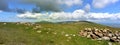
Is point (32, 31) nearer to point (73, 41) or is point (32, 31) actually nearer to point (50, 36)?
point (50, 36)

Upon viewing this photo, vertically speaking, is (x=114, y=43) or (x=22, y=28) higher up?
(x=22, y=28)

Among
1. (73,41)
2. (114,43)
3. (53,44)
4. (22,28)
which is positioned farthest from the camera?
(22,28)

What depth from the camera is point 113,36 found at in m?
55.8

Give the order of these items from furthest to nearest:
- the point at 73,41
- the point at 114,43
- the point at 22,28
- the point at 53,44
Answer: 1. the point at 22,28
2. the point at 114,43
3. the point at 73,41
4. the point at 53,44

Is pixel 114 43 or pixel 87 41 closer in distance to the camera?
pixel 87 41

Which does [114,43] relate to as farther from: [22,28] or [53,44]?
[22,28]

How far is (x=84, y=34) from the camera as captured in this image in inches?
2039

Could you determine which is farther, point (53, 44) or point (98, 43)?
point (98, 43)

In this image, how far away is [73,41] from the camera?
149ft

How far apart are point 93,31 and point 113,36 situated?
17.3ft

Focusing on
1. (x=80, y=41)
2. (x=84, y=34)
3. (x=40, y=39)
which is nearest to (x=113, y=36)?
(x=84, y=34)

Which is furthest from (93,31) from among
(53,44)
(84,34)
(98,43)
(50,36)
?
(53,44)

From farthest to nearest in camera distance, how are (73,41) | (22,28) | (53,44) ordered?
(22,28) → (73,41) → (53,44)

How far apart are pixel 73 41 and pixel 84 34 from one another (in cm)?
700
